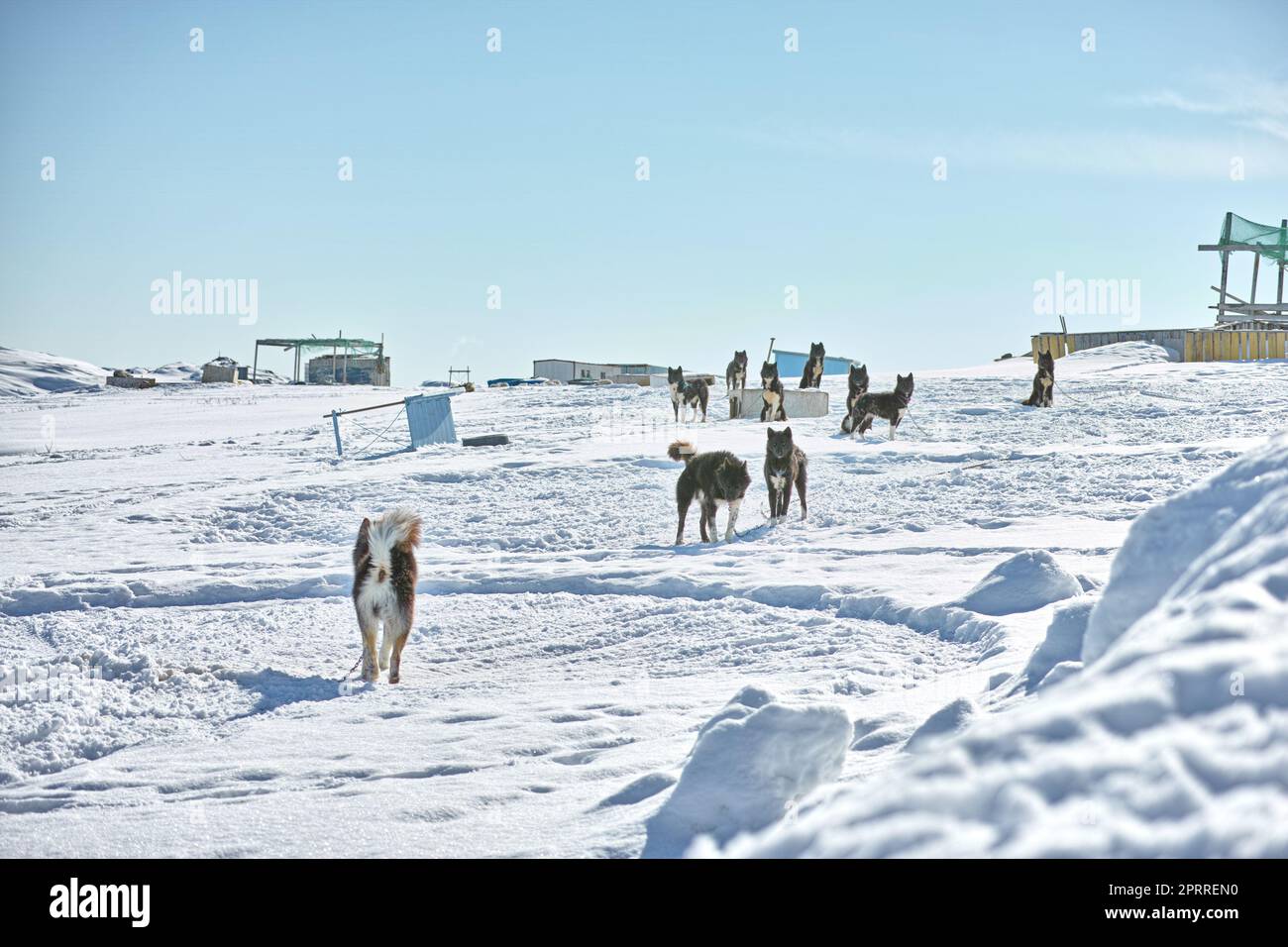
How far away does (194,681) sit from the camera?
23.8 ft

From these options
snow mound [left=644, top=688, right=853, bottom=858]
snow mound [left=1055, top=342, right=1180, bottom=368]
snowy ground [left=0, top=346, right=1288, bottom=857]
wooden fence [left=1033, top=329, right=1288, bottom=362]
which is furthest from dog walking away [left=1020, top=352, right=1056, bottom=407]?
snow mound [left=644, top=688, right=853, bottom=858]

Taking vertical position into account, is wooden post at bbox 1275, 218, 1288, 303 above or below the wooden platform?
above

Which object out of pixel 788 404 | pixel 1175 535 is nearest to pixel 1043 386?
pixel 788 404

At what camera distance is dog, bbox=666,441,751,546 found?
40.0 feet

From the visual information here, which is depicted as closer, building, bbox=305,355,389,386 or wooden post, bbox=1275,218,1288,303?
wooden post, bbox=1275,218,1288,303

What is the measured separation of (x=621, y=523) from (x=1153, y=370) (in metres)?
22.6

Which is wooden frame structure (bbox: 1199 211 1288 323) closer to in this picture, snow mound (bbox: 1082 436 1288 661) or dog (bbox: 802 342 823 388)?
dog (bbox: 802 342 823 388)

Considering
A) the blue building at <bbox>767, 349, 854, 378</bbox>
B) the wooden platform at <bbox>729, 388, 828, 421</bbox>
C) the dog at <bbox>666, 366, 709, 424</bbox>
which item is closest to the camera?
the dog at <bbox>666, 366, 709, 424</bbox>

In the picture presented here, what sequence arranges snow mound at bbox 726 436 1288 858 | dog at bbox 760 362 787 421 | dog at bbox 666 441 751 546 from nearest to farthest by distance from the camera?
snow mound at bbox 726 436 1288 858, dog at bbox 666 441 751 546, dog at bbox 760 362 787 421

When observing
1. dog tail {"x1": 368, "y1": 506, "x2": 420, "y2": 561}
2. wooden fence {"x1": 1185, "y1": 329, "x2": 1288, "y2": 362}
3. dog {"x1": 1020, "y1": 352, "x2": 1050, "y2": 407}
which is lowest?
dog tail {"x1": 368, "y1": 506, "x2": 420, "y2": 561}

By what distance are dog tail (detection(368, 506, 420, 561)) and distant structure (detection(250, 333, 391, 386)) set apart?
47.6 m

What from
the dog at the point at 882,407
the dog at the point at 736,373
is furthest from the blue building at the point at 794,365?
the dog at the point at 882,407

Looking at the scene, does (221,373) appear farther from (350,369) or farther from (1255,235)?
(1255,235)
